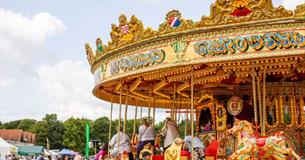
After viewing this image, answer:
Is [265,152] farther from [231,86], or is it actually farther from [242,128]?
[231,86]

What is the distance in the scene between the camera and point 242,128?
725 centimetres

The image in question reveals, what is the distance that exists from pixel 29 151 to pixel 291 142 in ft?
123

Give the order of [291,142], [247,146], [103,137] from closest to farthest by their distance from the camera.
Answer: [247,146] → [291,142] → [103,137]

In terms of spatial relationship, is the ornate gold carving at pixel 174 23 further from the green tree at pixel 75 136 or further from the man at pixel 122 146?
the green tree at pixel 75 136

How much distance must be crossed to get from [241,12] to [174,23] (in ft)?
4.71

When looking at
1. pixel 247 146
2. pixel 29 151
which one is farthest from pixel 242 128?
pixel 29 151

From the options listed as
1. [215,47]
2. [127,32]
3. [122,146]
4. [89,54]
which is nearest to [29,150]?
[89,54]

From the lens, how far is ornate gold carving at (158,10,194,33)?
7.61 meters

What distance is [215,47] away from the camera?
730 centimetres

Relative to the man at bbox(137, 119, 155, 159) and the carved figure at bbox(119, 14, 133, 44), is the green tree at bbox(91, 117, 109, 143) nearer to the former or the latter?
the man at bbox(137, 119, 155, 159)

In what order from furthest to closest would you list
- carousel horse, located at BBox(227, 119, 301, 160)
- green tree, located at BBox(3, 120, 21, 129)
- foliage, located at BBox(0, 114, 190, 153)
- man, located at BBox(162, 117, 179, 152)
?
green tree, located at BBox(3, 120, 21, 129) < foliage, located at BBox(0, 114, 190, 153) < man, located at BBox(162, 117, 179, 152) < carousel horse, located at BBox(227, 119, 301, 160)

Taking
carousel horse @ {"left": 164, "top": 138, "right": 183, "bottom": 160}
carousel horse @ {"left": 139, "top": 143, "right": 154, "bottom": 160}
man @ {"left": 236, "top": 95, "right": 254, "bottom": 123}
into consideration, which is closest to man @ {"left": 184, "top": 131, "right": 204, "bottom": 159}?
carousel horse @ {"left": 164, "top": 138, "right": 183, "bottom": 160}

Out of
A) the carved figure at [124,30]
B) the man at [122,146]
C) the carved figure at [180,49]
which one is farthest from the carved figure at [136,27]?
the man at [122,146]

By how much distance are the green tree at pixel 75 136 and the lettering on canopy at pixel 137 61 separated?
132 feet
